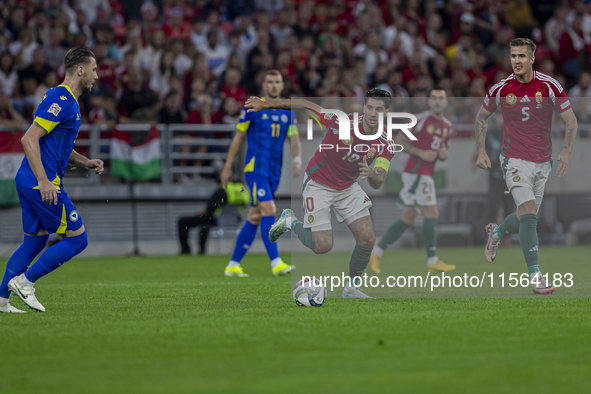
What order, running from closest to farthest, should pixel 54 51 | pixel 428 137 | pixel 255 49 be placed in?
pixel 428 137, pixel 54 51, pixel 255 49

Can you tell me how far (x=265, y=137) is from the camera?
34.2ft

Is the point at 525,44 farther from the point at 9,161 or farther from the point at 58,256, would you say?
the point at 9,161

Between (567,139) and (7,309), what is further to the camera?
(567,139)

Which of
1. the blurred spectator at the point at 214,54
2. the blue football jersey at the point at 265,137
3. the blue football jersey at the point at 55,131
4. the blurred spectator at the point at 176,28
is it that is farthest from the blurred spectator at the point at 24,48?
the blue football jersey at the point at 55,131

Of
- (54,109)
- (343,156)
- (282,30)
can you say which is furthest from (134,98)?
(54,109)

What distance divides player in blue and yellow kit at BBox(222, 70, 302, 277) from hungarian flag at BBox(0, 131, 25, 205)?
18.3 feet

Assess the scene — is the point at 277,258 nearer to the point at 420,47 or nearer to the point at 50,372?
the point at 50,372

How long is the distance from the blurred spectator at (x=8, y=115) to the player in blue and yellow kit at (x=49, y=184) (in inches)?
318

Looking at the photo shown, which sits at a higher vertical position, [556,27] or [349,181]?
[556,27]

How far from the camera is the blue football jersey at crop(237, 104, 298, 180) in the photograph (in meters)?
10.3

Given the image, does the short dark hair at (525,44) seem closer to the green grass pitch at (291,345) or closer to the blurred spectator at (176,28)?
the green grass pitch at (291,345)

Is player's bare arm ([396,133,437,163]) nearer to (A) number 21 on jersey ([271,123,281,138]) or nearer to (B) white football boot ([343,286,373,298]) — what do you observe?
(B) white football boot ([343,286,373,298])

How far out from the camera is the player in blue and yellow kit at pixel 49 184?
→ 20.8ft

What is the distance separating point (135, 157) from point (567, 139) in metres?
9.08
